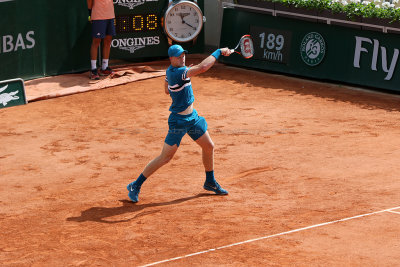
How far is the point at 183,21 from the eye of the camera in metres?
17.8

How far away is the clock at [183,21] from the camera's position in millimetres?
17562

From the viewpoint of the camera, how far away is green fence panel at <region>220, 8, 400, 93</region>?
50.5ft

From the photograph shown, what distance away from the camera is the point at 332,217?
898 cm

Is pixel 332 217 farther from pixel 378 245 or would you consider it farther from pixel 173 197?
pixel 173 197

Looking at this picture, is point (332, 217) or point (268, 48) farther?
point (268, 48)

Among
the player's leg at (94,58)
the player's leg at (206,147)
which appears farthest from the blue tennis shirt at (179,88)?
the player's leg at (94,58)

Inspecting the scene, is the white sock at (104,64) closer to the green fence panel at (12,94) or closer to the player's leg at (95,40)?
the player's leg at (95,40)

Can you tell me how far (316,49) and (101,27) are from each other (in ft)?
16.3

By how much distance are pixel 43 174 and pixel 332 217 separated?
182 inches

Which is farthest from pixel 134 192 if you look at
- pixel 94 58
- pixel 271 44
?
pixel 271 44

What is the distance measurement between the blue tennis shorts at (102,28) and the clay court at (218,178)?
4.31ft

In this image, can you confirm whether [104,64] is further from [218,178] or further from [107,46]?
[218,178]

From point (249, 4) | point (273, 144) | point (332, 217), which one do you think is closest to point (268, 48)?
point (249, 4)

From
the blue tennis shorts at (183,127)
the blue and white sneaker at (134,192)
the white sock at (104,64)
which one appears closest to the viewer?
the blue tennis shorts at (183,127)
